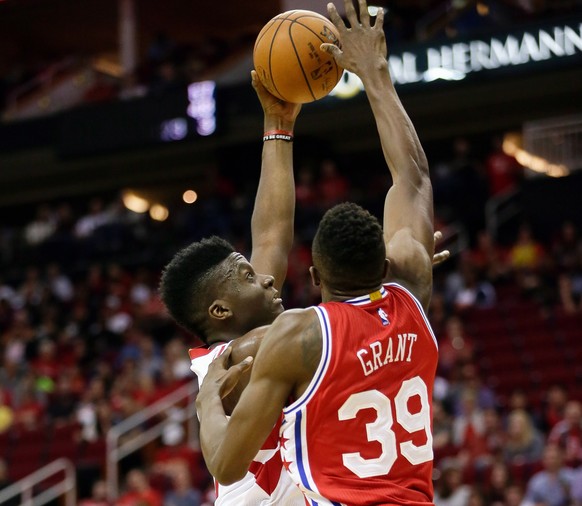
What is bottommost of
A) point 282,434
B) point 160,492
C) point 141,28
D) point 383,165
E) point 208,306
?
point 160,492

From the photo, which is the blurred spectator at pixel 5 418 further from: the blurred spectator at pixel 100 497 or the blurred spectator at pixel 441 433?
the blurred spectator at pixel 441 433

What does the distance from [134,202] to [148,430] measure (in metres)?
8.89

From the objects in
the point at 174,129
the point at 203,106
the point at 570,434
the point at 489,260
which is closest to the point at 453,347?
the point at 489,260

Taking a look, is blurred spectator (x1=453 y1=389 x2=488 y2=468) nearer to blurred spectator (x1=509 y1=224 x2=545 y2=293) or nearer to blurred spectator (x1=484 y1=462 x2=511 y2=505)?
blurred spectator (x1=484 y1=462 x2=511 y2=505)

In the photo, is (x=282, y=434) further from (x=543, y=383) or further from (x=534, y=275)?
(x=534, y=275)

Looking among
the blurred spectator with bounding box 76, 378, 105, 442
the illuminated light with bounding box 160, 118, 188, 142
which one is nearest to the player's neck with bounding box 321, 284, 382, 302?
the blurred spectator with bounding box 76, 378, 105, 442

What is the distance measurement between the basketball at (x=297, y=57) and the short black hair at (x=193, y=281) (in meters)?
0.69

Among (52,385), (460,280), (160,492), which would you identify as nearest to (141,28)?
(52,385)

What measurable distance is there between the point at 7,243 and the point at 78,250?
175 centimetres

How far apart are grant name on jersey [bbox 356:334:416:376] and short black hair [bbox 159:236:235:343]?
26.2 inches

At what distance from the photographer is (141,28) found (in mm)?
21406

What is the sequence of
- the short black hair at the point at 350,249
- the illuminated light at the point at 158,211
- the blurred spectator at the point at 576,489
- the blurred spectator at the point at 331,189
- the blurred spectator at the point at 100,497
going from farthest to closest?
the illuminated light at the point at 158,211 < the blurred spectator at the point at 331,189 < the blurred spectator at the point at 100,497 < the blurred spectator at the point at 576,489 < the short black hair at the point at 350,249

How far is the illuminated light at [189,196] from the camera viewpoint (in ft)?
67.1

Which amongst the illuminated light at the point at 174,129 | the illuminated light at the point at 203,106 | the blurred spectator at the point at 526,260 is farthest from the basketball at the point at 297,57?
the illuminated light at the point at 174,129
